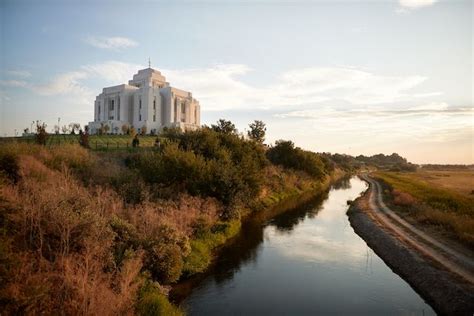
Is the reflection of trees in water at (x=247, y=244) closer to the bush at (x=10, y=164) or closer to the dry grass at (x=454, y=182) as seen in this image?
the bush at (x=10, y=164)

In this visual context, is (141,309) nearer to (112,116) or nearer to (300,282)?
(300,282)

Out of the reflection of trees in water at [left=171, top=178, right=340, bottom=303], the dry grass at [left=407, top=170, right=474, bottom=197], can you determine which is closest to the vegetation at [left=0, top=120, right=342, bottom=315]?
the reflection of trees in water at [left=171, top=178, right=340, bottom=303]

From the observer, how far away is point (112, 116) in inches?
2975

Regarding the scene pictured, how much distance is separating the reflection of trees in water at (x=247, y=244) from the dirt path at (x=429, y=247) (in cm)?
725

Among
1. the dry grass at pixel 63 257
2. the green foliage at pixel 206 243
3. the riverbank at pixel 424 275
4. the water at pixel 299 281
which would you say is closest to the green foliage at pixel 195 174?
the green foliage at pixel 206 243

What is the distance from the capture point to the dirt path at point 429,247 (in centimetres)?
1516

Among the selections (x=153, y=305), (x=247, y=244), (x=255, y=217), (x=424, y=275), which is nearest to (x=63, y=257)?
(x=153, y=305)

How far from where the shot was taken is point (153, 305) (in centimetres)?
1152

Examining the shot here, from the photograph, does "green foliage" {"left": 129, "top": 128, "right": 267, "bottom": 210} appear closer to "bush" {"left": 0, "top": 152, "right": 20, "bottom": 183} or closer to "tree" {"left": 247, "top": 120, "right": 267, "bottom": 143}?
"bush" {"left": 0, "top": 152, "right": 20, "bottom": 183}

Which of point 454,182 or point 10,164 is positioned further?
point 454,182

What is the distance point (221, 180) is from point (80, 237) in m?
14.0

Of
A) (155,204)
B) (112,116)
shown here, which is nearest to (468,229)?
(155,204)

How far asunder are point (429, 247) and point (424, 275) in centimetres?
385

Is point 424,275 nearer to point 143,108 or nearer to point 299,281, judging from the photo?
point 299,281
